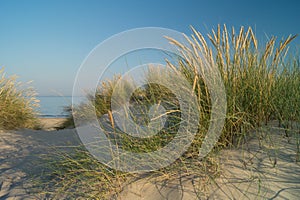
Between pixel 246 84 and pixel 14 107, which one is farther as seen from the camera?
pixel 14 107

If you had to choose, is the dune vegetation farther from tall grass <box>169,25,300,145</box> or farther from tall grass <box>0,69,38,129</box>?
tall grass <box>0,69,38,129</box>

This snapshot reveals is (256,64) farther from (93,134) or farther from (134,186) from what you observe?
(93,134)

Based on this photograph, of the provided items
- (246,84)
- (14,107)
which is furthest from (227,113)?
(14,107)

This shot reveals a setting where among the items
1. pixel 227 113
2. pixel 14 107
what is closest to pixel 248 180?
pixel 227 113

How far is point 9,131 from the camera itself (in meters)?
4.90

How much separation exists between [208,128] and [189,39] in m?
0.81

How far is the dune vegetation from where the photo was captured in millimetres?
1872

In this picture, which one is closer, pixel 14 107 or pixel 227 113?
pixel 227 113

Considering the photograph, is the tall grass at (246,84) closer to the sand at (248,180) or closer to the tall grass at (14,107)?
the sand at (248,180)

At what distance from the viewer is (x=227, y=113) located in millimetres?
2014

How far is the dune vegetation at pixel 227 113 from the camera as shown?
73.7 inches

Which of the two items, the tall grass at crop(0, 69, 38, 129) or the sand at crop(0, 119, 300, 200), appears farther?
the tall grass at crop(0, 69, 38, 129)

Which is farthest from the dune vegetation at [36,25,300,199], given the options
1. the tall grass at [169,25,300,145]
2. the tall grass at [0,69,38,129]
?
the tall grass at [0,69,38,129]

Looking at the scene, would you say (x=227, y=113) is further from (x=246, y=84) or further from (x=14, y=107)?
(x=14, y=107)
